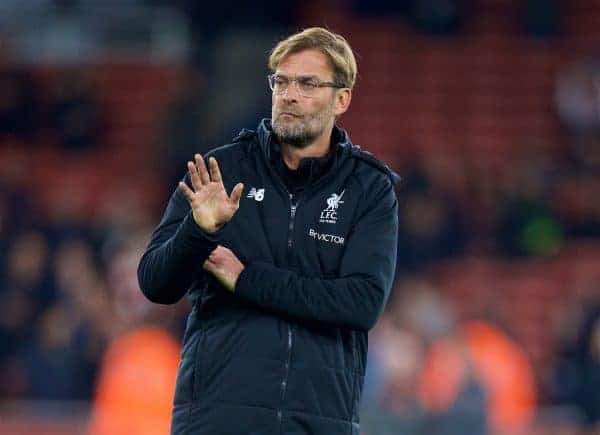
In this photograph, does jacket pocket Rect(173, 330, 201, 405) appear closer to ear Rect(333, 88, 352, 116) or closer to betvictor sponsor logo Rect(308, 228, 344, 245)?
betvictor sponsor logo Rect(308, 228, 344, 245)

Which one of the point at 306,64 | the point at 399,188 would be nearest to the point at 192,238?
the point at 306,64

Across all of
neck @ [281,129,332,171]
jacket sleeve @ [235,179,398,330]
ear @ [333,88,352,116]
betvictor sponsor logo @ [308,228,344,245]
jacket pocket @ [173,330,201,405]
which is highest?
ear @ [333,88,352,116]

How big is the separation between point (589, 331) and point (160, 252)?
698cm

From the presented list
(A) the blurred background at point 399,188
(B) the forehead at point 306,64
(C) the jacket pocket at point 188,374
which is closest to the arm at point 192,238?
(C) the jacket pocket at point 188,374

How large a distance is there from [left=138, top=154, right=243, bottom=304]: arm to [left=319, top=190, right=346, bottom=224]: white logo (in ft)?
1.15

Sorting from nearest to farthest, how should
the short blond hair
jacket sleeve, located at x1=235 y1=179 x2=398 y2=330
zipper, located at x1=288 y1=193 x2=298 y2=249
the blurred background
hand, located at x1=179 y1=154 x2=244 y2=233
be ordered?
hand, located at x1=179 y1=154 x2=244 y2=233 < jacket sleeve, located at x1=235 y1=179 x2=398 y2=330 < zipper, located at x1=288 y1=193 x2=298 y2=249 < the short blond hair < the blurred background

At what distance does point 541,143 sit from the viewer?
14867 millimetres

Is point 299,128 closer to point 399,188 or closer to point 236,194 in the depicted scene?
point 236,194

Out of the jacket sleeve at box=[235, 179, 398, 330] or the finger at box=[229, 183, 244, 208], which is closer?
the finger at box=[229, 183, 244, 208]

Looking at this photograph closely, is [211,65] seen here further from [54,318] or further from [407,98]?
[54,318]

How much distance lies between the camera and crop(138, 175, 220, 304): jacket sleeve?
4117mm

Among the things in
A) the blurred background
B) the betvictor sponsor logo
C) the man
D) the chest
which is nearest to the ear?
the man

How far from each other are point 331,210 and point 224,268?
1.23 ft

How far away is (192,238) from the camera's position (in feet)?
13.5
